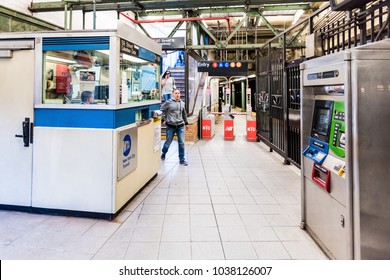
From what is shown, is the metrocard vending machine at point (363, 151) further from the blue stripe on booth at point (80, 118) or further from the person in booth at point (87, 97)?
the person in booth at point (87, 97)

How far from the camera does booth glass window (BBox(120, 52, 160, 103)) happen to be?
3480 mm

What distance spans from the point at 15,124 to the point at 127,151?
137 centimetres

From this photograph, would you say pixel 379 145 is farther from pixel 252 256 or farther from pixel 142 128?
pixel 142 128

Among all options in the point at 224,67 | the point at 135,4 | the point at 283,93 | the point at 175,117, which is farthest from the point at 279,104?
the point at 135,4

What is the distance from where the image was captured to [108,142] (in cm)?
313

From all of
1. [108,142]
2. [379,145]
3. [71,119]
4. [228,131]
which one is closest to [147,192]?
[108,142]

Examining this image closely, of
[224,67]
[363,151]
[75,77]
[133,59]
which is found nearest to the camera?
[363,151]

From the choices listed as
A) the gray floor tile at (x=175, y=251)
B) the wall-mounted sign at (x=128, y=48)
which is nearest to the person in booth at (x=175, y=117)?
the wall-mounted sign at (x=128, y=48)

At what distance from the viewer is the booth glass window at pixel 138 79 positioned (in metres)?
3.48

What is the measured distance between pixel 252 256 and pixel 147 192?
84.6 inches

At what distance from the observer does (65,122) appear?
127 inches

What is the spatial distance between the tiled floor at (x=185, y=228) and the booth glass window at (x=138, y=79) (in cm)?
145

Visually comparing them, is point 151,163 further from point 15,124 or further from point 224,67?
point 224,67

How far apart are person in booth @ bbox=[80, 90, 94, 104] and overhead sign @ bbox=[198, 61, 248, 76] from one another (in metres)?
5.61
